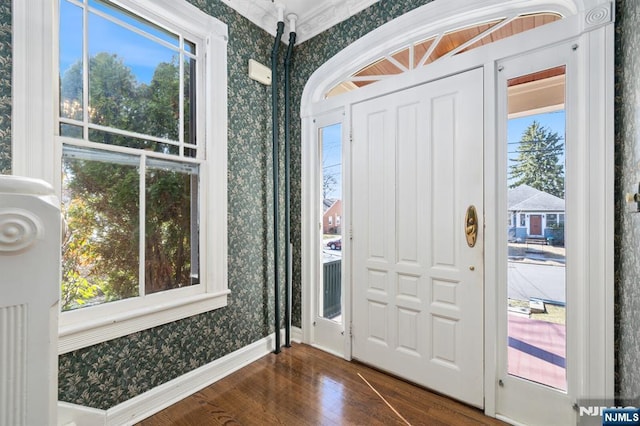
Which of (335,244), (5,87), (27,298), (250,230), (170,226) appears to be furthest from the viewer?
(335,244)

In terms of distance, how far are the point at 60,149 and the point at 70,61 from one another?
1.64 ft

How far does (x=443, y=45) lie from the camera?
2.06 meters

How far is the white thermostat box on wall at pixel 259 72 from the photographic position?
2441mm

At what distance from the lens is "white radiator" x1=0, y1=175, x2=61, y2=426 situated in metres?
0.72

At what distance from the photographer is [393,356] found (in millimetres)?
2182

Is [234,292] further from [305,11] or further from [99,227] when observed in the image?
[305,11]

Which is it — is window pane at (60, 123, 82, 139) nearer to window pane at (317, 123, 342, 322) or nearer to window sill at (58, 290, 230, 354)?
window sill at (58, 290, 230, 354)

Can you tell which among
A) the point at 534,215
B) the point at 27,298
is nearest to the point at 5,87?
the point at 27,298

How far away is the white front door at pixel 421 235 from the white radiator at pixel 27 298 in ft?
6.21

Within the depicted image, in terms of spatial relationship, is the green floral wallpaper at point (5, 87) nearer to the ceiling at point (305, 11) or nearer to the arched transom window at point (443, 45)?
the ceiling at point (305, 11)

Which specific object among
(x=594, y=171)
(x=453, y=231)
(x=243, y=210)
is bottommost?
(x=453, y=231)

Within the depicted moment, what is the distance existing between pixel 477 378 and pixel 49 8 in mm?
3112

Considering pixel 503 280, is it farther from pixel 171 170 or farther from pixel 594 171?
pixel 171 170

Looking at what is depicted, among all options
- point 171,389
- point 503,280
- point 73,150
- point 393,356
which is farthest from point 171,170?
point 503,280
